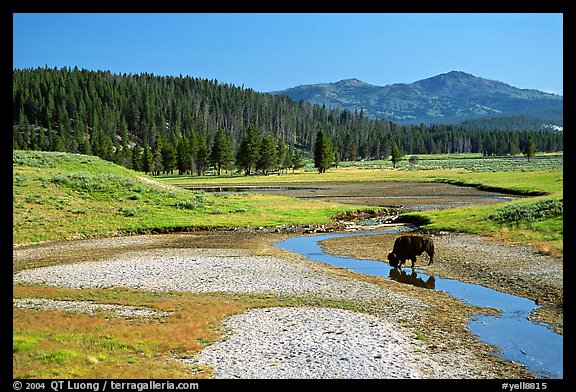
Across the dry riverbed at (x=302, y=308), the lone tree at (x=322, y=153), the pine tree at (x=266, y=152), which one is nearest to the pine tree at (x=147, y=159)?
the pine tree at (x=266, y=152)

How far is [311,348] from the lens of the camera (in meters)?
14.0

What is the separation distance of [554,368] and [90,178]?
2171 inches

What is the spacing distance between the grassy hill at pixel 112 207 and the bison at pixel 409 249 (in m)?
21.6

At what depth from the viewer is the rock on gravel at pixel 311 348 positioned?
482 inches

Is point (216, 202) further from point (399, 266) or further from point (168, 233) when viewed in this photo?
point (399, 266)

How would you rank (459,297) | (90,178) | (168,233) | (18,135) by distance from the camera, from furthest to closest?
(18,135) < (90,178) < (168,233) < (459,297)

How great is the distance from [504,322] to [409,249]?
1082cm

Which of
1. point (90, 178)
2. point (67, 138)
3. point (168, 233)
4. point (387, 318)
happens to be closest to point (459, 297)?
point (387, 318)

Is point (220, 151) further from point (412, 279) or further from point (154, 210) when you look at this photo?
point (412, 279)

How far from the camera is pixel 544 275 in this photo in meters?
24.1

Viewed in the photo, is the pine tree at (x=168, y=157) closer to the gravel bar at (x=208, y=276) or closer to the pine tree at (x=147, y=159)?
the pine tree at (x=147, y=159)

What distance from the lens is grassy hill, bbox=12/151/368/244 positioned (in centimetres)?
4358
